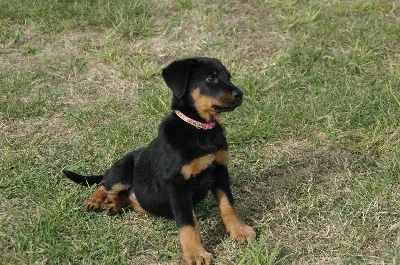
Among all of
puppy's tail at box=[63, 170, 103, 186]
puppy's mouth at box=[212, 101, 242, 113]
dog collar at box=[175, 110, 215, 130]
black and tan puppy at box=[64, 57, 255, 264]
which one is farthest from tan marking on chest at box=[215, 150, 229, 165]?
puppy's tail at box=[63, 170, 103, 186]

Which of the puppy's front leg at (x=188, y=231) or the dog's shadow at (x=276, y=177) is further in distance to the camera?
the dog's shadow at (x=276, y=177)

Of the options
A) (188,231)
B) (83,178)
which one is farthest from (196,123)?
(83,178)

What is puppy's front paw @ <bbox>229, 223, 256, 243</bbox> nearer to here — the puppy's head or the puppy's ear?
the puppy's head

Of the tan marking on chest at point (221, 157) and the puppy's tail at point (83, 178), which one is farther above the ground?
the tan marking on chest at point (221, 157)

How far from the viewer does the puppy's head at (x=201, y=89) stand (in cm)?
385

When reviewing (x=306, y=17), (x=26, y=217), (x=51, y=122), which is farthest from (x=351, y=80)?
(x=26, y=217)

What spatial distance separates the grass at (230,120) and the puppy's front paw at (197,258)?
5.9 inches

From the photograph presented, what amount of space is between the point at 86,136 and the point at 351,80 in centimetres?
292

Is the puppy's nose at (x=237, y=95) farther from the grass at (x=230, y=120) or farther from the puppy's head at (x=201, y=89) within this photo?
the grass at (x=230, y=120)

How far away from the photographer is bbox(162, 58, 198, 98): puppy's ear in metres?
3.92

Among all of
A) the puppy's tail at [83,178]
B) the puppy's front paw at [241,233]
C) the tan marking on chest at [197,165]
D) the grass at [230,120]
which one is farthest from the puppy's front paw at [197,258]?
the puppy's tail at [83,178]

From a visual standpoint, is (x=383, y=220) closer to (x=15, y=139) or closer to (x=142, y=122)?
(x=142, y=122)

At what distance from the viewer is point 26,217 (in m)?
4.37

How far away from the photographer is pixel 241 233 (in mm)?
4039
